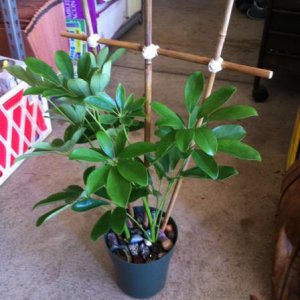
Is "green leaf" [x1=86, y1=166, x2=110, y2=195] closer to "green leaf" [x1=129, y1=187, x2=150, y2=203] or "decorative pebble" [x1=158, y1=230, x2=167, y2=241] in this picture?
"green leaf" [x1=129, y1=187, x2=150, y2=203]

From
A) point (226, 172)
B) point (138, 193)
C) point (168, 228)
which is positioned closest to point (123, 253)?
point (168, 228)

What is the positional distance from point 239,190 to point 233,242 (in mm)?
259

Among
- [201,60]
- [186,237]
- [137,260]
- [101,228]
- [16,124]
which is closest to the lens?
[201,60]

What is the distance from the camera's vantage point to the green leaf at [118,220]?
850 millimetres

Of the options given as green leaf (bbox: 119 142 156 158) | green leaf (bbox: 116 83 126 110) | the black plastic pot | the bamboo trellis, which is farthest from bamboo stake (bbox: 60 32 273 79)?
the black plastic pot

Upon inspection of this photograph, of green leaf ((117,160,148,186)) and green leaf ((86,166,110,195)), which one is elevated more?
green leaf ((117,160,148,186))

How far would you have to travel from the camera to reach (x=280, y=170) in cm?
158

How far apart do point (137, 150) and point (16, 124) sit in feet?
3.14

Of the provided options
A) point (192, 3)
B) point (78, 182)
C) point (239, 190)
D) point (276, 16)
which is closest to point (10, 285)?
point (78, 182)

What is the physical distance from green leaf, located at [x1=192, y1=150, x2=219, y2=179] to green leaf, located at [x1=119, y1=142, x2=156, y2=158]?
94 mm

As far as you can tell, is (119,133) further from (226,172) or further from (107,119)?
(226,172)

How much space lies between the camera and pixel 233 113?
29.1 inches

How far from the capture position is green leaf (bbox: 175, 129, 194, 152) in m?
0.70

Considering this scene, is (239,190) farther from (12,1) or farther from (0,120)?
(12,1)
